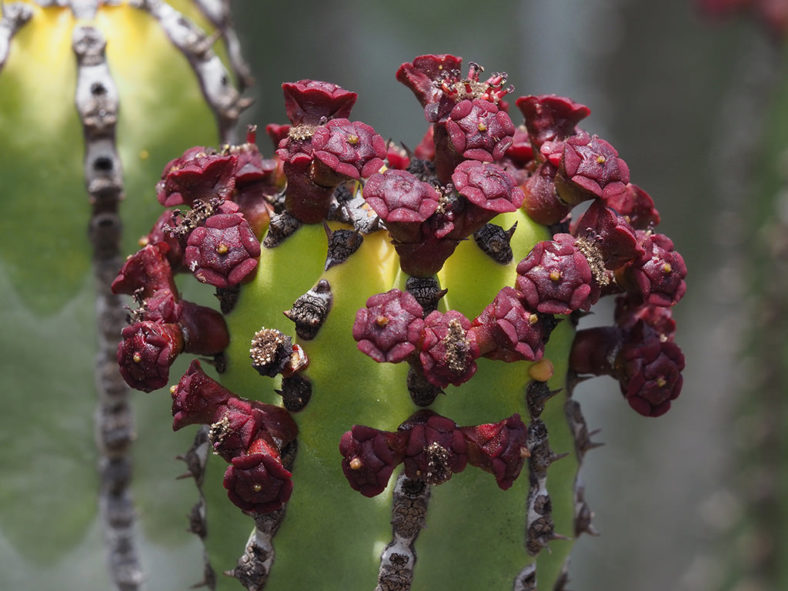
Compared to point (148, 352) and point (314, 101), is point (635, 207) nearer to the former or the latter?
point (314, 101)

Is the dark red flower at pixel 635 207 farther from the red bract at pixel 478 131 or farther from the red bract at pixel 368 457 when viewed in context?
the red bract at pixel 368 457

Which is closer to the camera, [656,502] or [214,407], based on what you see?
[214,407]

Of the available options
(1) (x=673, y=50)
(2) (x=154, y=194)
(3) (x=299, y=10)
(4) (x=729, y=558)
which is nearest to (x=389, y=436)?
(2) (x=154, y=194)

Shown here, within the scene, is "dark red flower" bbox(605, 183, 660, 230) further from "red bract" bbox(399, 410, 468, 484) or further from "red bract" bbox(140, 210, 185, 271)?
"red bract" bbox(140, 210, 185, 271)

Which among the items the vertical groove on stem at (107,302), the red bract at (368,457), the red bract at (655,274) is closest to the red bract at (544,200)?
the red bract at (655,274)

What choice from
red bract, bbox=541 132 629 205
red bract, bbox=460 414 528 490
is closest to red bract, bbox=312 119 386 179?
red bract, bbox=541 132 629 205

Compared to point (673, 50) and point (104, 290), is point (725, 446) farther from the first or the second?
point (104, 290)
